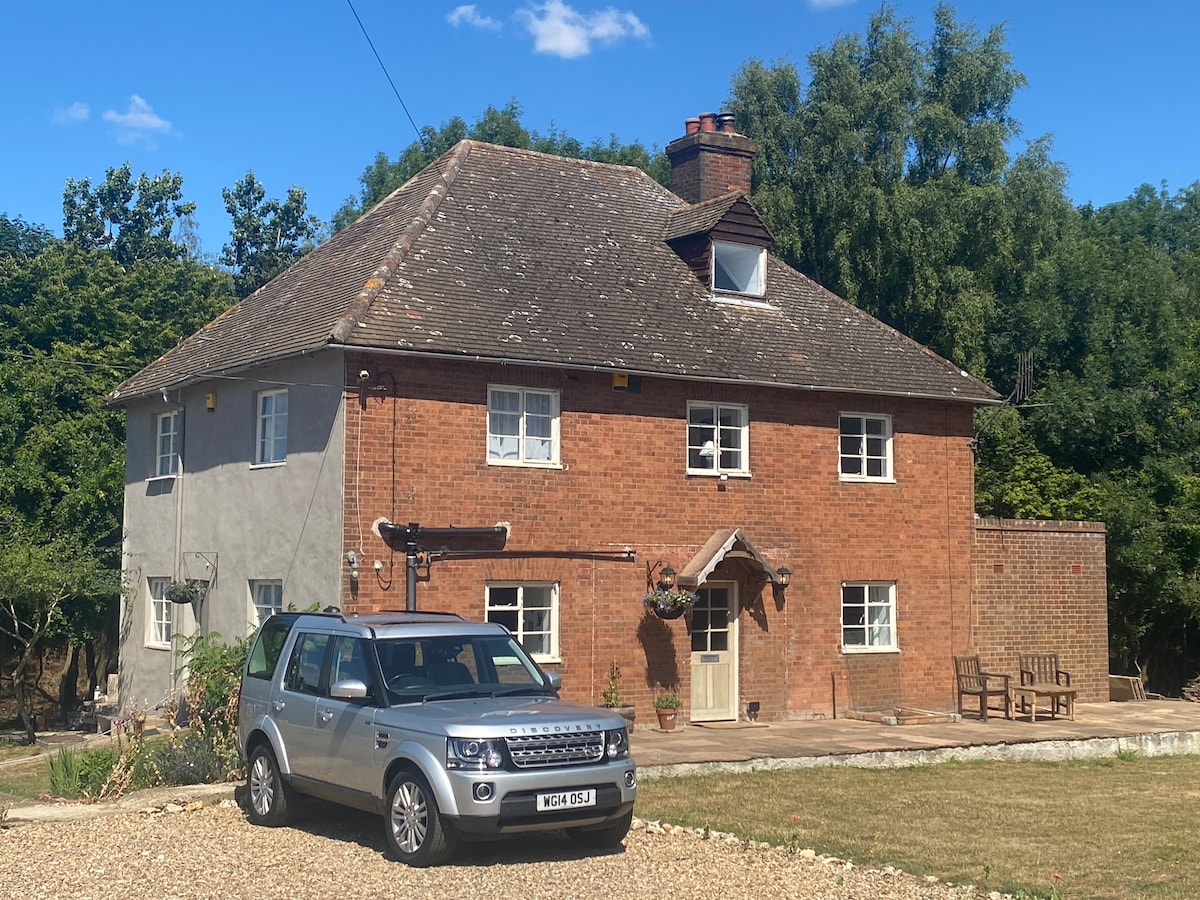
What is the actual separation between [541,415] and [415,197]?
527 cm

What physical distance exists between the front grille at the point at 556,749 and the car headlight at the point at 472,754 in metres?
0.13

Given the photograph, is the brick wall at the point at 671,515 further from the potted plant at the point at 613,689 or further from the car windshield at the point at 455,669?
the car windshield at the point at 455,669

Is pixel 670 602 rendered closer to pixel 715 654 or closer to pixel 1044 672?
pixel 715 654

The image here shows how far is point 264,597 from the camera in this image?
64.0ft

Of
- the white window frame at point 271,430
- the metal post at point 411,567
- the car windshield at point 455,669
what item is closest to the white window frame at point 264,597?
the white window frame at point 271,430

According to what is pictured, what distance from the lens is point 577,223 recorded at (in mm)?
22156

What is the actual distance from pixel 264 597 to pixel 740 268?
30.6 ft

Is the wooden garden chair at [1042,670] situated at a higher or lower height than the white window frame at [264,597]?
lower

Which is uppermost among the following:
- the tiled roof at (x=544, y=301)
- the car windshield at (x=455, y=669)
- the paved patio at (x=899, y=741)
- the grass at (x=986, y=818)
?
the tiled roof at (x=544, y=301)

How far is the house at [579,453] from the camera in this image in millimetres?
17891

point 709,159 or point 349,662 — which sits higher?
point 709,159

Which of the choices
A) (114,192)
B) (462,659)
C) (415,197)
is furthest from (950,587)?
(114,192)

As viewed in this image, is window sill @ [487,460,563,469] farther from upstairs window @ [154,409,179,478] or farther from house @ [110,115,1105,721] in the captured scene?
upstairs window @ [154,409,179,478]

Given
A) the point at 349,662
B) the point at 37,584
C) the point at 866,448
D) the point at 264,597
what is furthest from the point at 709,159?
the point at 349,662
